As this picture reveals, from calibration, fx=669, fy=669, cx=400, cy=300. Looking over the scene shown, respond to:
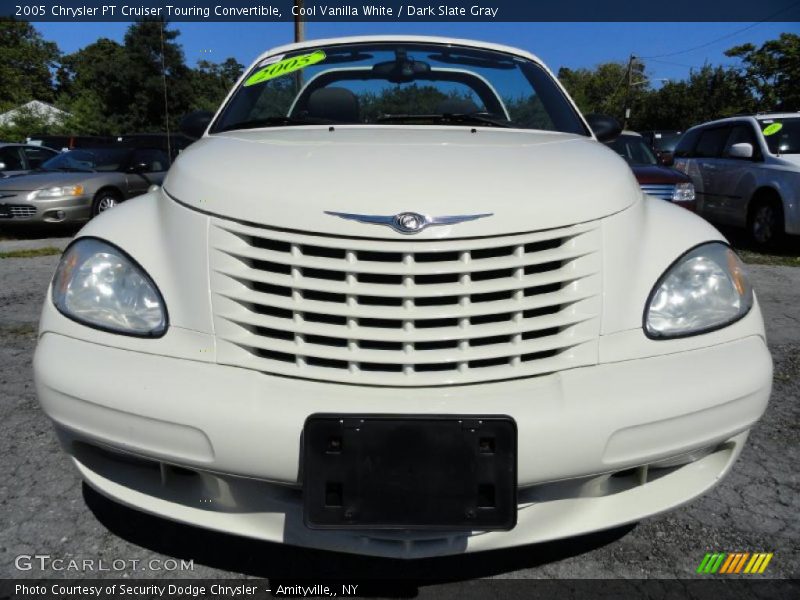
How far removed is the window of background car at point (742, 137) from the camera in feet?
27.5

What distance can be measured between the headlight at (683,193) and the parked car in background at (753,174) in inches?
28.2

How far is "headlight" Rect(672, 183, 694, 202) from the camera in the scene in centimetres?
779

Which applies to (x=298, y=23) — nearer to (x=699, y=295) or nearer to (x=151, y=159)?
(x=151, y=159)

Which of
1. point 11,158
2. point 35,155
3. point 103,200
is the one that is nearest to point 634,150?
point 103,200

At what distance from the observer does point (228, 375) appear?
163 cm

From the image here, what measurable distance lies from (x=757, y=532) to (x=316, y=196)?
1.78 m

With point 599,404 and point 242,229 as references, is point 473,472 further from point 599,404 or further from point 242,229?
point 242,229

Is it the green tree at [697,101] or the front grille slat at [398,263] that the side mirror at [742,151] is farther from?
the green tree at [697,101]

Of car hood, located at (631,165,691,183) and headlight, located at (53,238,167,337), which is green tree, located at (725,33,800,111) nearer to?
car hood, located at (631,165,691,183)

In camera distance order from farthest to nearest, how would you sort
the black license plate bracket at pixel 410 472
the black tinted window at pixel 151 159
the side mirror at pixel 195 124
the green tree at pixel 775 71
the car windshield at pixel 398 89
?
the green tree at pixel 775 71 < the black tinted window at pixel 151 159 < the side mirror at pixel 195 124 < the car windshield at pixel 398 89 < the black license plate bracket at pixel 410 472

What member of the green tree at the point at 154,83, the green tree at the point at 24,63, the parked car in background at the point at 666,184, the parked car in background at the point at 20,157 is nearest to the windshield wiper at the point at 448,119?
the parked car in background at the point at 666,184

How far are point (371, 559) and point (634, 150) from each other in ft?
27.6

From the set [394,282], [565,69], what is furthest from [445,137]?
[565,69]

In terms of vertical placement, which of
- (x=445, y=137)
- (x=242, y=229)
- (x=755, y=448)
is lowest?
(x=755, y=448)
